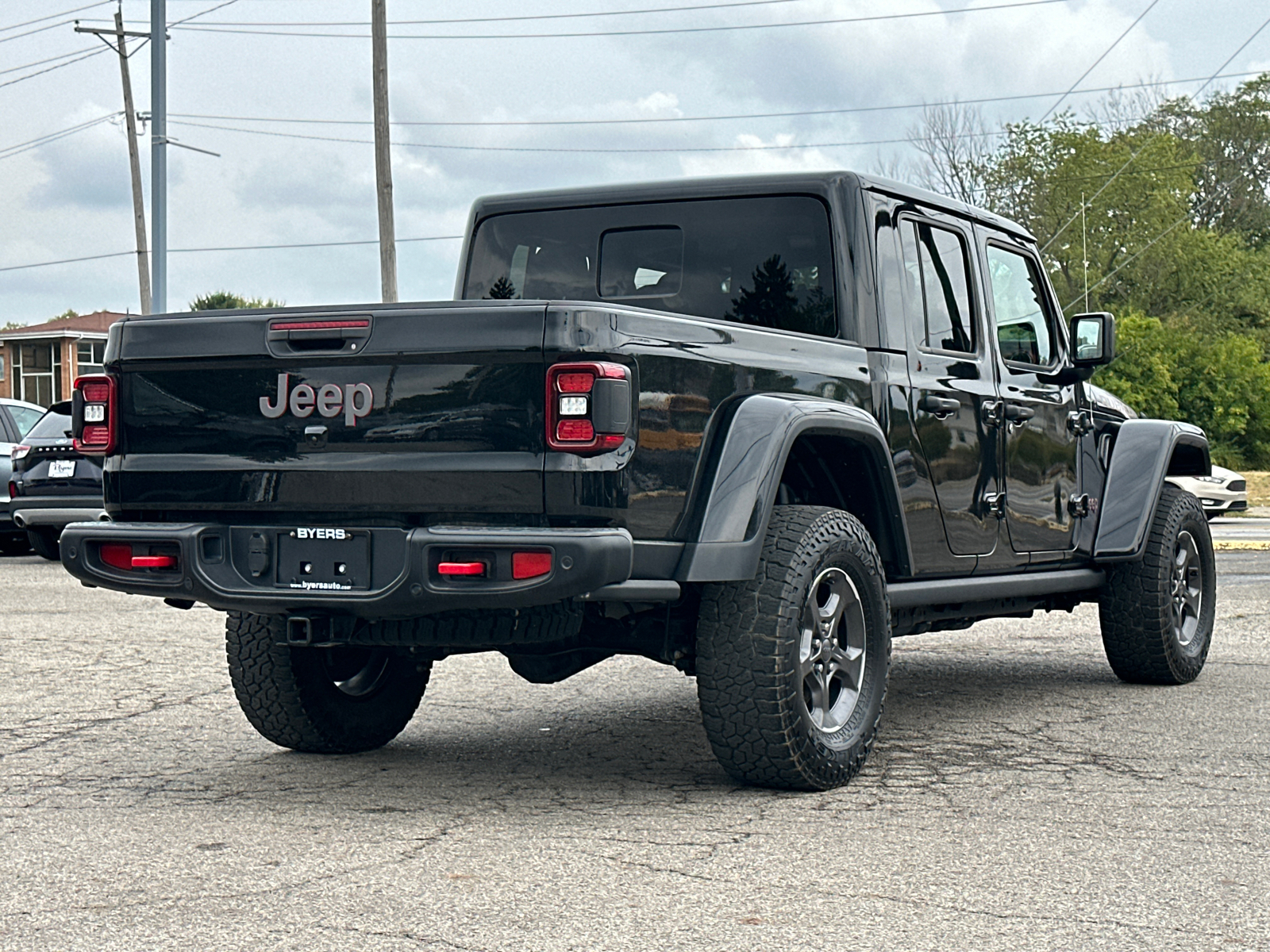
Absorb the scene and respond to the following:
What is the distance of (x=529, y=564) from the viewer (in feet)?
15.1

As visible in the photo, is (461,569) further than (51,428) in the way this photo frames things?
No

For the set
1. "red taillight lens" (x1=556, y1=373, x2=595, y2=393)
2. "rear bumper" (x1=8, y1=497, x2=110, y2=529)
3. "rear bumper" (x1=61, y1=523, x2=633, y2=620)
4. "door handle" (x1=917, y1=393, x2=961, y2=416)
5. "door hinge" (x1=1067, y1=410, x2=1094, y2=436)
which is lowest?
"rear bumper" (x1=8, y1=497, x2=110, y2=529)

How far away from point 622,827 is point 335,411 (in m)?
1.47

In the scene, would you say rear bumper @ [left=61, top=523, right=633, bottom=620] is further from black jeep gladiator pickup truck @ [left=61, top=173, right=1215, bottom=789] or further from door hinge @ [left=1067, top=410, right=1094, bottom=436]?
door hinge @ [left=1067, top=410, right=1094, bottom=436]

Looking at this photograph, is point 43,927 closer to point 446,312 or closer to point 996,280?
point 446,312

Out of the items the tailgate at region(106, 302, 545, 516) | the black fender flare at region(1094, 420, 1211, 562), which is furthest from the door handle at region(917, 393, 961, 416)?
the tailgate at region(106, 302, 545, 516)

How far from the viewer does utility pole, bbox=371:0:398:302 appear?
24.6 metres

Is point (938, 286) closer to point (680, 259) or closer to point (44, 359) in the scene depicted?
point (680, 259)

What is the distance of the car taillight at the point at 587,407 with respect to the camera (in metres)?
4.61

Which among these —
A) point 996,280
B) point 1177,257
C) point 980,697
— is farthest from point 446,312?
point 1177,257

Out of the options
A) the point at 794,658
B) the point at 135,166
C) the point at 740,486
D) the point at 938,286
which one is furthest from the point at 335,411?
the point at 135,166

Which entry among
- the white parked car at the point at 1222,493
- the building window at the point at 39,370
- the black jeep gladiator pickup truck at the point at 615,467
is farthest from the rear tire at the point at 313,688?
the building window at the point at 39,370

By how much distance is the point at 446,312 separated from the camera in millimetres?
→ 4793

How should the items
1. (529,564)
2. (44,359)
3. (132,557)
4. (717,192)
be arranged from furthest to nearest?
(44,359) → (717,192) → (132,557) → (529,564)
